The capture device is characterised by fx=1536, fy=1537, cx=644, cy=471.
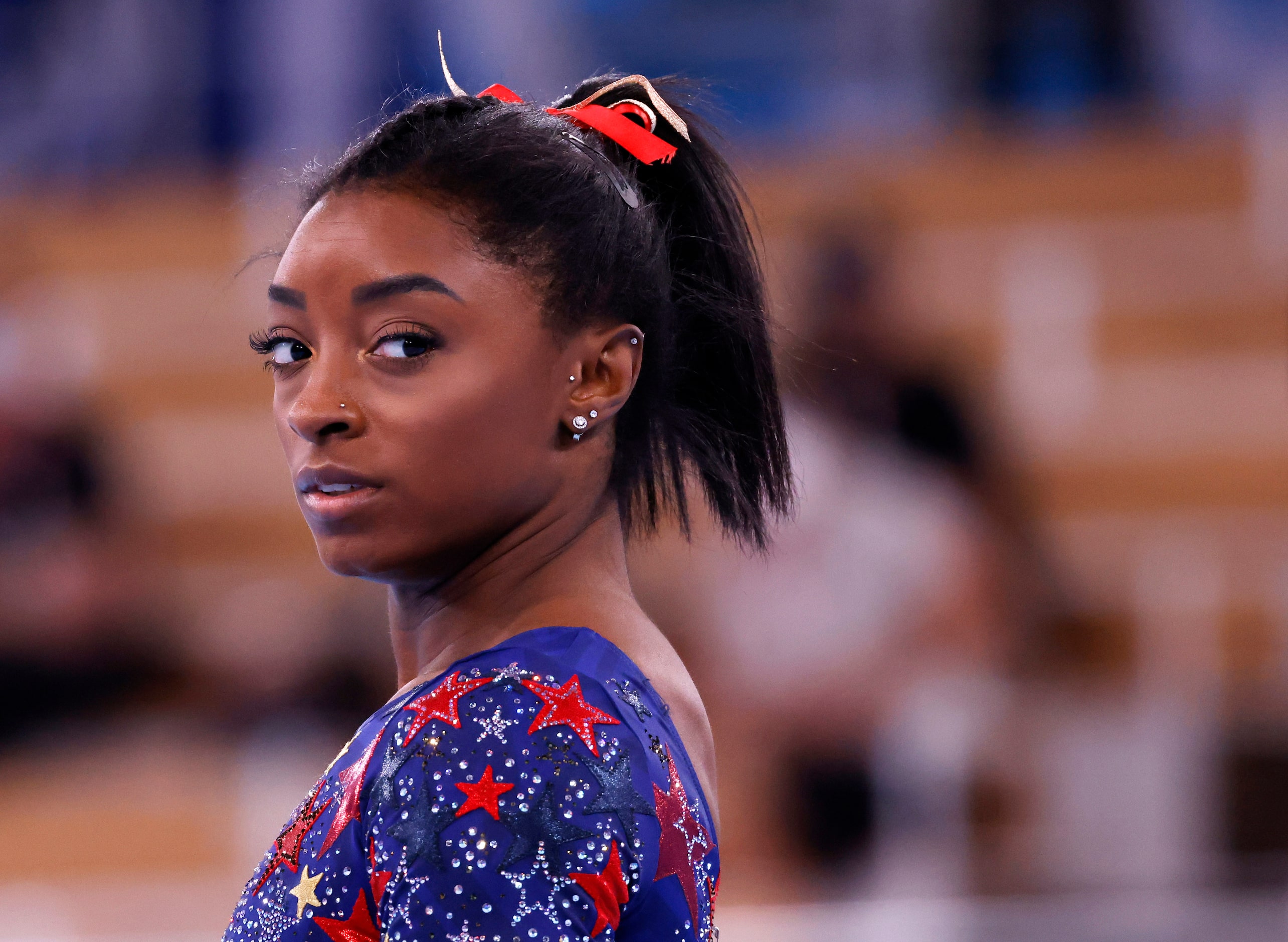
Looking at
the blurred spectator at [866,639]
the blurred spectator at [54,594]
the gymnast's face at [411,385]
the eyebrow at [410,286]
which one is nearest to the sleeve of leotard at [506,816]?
the gymnast's face at [411,385]

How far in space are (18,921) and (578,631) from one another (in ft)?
9.84

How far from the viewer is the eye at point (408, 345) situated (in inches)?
38.1

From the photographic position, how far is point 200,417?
447cm

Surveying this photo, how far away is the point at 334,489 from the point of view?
0.99 meters

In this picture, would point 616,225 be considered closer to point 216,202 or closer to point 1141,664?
point 1141,664

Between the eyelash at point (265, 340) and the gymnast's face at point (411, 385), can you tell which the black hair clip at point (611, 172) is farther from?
the eyelash at point (265, 340)

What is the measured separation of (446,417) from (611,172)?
0.24m

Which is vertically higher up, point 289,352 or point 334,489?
point 289,352

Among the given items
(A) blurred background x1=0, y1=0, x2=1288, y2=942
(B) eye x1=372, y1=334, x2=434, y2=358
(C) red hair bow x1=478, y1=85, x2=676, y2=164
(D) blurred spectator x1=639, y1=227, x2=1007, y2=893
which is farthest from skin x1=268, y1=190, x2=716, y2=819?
(D) blurred spectator x1=639, y1=227, x2=1007, y2=893

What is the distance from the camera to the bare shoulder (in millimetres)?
1029

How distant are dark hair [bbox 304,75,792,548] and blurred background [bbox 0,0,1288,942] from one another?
154 cm

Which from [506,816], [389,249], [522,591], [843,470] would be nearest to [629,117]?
[389,249]

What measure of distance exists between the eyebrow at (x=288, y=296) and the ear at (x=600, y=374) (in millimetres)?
177

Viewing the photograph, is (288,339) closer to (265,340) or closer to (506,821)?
(265,340)
